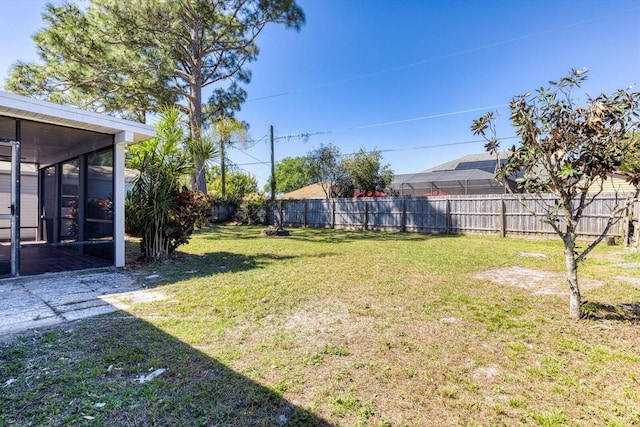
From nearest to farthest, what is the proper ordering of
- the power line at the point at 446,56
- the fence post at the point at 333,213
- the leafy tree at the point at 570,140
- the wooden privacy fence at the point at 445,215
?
the leafy tree at the point at 570,140 → the wooden privacy fence at the point at 445,215 → the power line at the point at 446,56 → the fence post at the point at 333,213

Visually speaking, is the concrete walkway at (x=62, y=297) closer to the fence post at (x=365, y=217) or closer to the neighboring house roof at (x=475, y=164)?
the fence post at (x=365, y=217)

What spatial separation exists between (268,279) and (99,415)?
3356 millimetres

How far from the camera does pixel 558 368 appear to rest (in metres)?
2.39

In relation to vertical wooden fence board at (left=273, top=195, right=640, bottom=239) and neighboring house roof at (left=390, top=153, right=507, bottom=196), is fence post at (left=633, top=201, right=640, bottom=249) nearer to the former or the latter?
vertical wooden fence board at (left=273, top=195, right=640, bottom=239)

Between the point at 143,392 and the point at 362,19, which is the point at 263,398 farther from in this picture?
the point at 362,19

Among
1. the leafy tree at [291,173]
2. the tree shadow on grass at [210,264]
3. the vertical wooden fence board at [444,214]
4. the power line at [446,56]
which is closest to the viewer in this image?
the tree shadow on grass at [210,264]

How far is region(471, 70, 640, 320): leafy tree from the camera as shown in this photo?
298cm

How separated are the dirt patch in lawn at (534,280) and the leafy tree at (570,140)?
4.02 ft

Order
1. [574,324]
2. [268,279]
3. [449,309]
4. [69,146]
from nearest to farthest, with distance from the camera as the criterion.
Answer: [574,324]
[449,309]
[268,279]
[69,146]

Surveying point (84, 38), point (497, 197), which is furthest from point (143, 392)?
point (84, 38)

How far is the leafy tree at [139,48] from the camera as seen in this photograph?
12930 millimetres

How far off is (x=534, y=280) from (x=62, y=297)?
6850 mm

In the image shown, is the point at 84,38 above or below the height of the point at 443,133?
above

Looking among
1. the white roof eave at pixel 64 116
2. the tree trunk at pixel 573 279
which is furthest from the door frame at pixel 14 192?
the tree trunk at pixel 573 279
